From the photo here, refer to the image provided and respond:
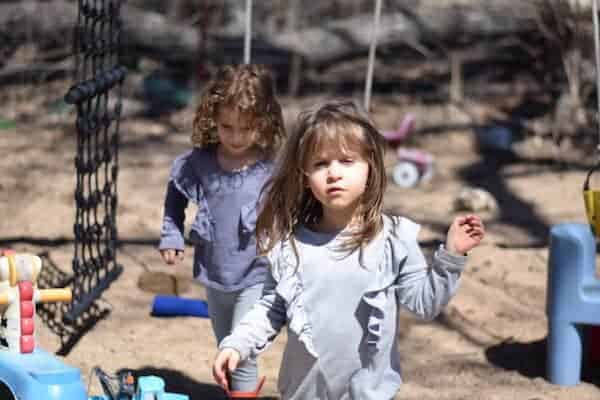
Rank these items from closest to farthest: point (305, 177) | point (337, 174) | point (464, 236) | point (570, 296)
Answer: point (464, 236)
point (337, 174)
point (305, 177)
point (570, 296)

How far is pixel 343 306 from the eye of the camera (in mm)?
2551

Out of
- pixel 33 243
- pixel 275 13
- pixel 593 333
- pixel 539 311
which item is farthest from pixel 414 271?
pixel 275 13

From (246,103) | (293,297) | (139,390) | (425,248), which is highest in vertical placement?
(246,103)

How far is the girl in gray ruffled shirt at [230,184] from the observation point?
3201 mm

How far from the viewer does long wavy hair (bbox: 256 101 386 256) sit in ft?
8.17

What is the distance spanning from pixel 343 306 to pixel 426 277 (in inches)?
8.1

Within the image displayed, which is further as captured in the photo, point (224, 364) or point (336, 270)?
point (336, 270)

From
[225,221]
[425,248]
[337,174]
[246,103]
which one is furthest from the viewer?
[425,248]

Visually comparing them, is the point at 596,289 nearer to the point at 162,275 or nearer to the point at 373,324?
the point at 373,324

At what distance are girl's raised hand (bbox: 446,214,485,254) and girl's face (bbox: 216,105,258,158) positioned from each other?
102 cm

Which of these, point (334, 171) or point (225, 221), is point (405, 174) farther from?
point (334, 171)

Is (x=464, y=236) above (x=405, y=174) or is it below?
above

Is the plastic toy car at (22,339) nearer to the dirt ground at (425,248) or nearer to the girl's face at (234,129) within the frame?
the girl's face at (234,129)

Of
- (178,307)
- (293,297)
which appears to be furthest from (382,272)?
(178,307)
